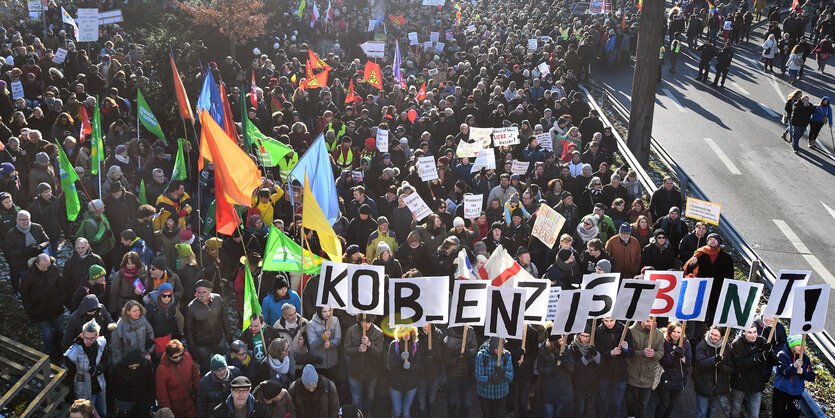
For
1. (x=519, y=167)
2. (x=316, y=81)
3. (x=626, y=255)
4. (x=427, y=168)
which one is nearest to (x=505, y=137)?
(x=519, y=167)

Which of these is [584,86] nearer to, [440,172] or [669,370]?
[440,172]

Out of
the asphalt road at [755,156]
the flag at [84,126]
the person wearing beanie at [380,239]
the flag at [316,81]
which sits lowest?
the asphalt road at [755,156]

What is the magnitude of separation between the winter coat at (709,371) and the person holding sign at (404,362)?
11.2ft

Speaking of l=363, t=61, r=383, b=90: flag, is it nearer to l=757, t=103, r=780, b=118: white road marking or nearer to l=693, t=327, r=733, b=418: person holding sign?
l=693, t=327, r=733, b=418: person holding sign

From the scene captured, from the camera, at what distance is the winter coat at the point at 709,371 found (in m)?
9.02

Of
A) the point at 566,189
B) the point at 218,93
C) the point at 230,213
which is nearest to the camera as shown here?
the point at 230,213

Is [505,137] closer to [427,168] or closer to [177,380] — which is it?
[427,168]

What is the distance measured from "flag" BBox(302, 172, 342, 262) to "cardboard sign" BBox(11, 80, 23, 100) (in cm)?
972

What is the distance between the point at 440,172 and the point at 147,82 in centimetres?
793

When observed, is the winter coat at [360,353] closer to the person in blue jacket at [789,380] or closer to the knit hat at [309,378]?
the knit hat at [309,378]

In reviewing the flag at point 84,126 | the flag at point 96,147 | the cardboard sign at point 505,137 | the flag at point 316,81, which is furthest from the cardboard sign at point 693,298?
the flag at point 316,81

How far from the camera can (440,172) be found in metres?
14.0

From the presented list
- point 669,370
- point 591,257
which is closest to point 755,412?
point 669,370

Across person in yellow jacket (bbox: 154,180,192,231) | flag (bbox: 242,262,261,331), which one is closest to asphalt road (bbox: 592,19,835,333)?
flag (bbox: 242,262,261,331)
